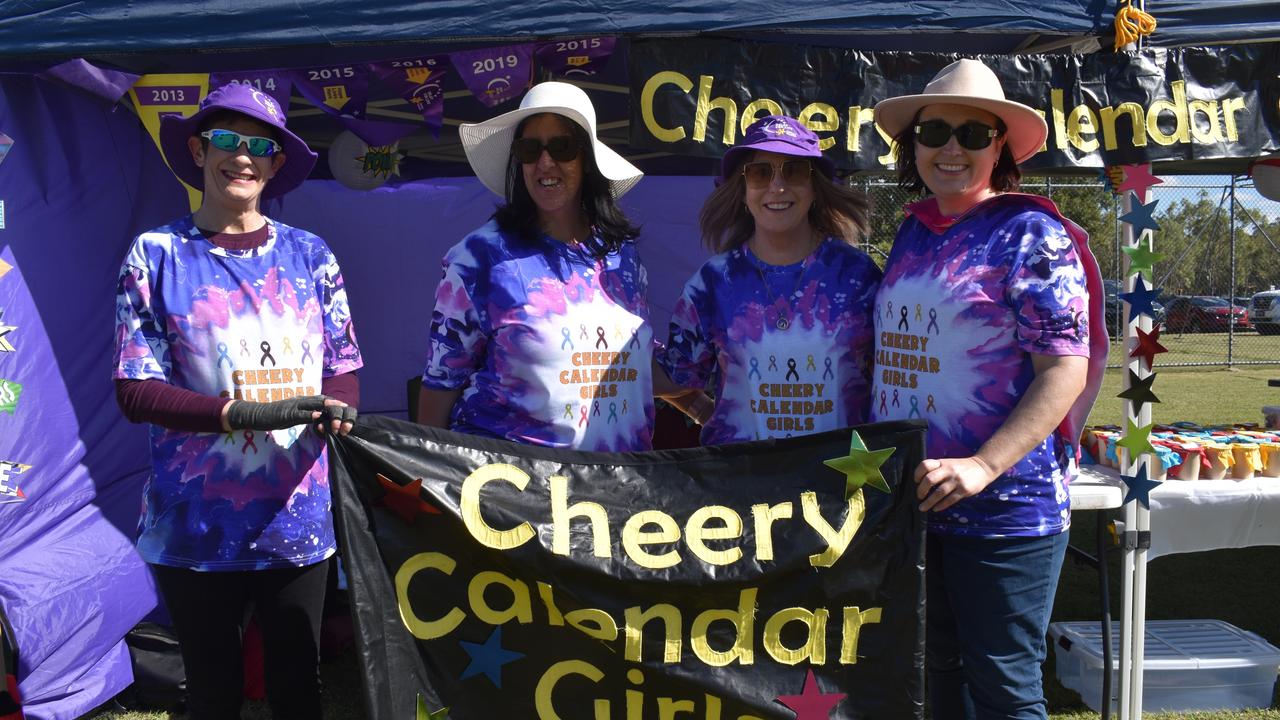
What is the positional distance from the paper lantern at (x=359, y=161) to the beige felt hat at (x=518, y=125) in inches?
128

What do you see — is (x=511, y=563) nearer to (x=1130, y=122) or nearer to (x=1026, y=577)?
(x=1026, y=577)

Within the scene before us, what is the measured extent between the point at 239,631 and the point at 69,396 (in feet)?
6.95

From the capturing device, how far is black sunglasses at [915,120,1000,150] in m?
2.24

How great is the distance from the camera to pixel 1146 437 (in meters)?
3.13

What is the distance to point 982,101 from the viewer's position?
7.30 ft

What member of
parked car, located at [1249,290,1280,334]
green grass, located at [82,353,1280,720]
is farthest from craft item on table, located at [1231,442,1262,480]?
parked car, located at [1249,290,1280,334]

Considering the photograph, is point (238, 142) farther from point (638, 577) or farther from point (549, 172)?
point (638, 577)

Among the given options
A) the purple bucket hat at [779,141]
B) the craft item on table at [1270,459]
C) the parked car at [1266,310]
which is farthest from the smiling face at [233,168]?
the parked car at [1266,310]

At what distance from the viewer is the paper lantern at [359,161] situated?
571 centimetres

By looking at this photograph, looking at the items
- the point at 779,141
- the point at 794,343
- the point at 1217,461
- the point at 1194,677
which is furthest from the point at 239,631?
the point at 1217,461

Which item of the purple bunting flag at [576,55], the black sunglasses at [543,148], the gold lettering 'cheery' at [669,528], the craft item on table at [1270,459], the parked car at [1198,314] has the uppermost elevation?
the purple bunting flag at [576,55]

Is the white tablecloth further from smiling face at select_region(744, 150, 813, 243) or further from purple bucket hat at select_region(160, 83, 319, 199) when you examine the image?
purple bucket hat at select_region(160, 83, 319, 199)

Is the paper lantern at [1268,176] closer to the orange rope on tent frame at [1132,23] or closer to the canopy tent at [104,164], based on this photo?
the canopy tent at [104,164]

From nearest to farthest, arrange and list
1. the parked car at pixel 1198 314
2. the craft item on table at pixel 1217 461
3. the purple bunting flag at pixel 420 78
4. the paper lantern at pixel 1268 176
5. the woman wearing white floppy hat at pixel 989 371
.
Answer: the woman wearing white floppy hat at pixel 989 371
the craft item on table at pixel 1217 461
the purple bunting flag at pixel 420 78
the paper lantern at pixel 1268 176
the parked car at pixel 1198 314
